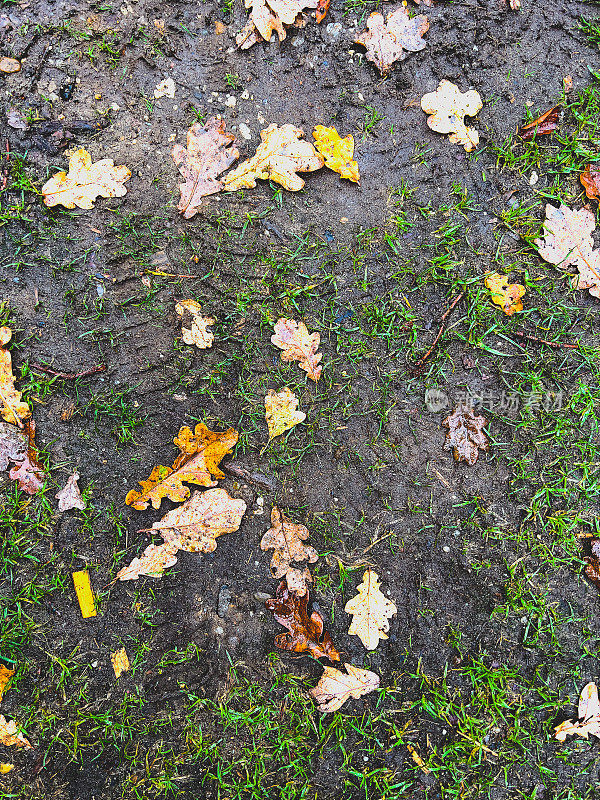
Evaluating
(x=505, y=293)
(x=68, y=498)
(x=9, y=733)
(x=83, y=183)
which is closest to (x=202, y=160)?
(x=83, y=183)

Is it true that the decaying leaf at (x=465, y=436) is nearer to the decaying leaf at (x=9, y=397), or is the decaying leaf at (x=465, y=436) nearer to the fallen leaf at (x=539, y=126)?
the fallen leaf at (x=539, y=126)

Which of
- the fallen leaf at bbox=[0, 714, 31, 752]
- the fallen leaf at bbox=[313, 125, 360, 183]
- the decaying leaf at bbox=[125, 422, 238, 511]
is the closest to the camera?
the fallen leaf at bbox=[0, 714, 31, 752]

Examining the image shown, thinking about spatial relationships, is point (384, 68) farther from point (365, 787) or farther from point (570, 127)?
point (365, 787)

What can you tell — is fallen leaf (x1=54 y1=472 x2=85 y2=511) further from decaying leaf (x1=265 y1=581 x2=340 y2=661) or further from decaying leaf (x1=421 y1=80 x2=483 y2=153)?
decaying leaf (x1=421 y1=80 x2=483 y2=153)

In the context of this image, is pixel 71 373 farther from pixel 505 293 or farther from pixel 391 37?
pixel 391 37

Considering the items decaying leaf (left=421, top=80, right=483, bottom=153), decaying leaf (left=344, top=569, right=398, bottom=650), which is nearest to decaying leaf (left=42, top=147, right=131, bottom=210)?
decaying leaf (left=421, top=80, right=483, bottom=153)

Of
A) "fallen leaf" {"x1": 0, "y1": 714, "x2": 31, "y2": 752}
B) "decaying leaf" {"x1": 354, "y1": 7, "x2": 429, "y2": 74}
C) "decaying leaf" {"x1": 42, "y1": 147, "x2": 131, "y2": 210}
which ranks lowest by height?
"fallen leaf" {"x1": 0, "y1": 714, "x2": 31, "y2": 752}

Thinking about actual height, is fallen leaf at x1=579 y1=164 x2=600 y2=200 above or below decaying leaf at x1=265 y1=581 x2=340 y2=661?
above
